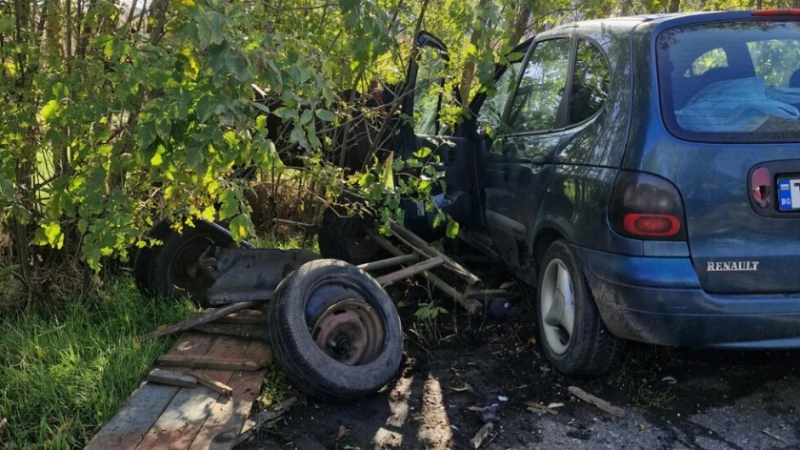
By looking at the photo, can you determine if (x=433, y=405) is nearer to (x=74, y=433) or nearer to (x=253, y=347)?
(x=253, y=347)

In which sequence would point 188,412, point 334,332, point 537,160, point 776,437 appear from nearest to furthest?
point 776,437 → point 188,412 → point 334,332 → point 537,160

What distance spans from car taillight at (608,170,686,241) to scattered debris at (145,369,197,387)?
84.2 inches

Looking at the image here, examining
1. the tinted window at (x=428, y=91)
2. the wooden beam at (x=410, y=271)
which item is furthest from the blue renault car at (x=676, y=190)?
the wooden beam at (x=410, y=271)

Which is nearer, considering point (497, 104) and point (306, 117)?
point (306, 117)

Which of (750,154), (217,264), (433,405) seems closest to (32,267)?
(217,264)

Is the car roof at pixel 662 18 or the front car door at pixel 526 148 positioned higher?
the car roof at pixel 662 18

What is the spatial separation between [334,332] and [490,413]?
2.95 feet

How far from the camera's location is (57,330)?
3.96 m

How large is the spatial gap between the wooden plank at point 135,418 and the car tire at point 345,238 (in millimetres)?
2118

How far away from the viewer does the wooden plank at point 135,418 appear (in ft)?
9.24

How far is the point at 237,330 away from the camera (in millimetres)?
3980

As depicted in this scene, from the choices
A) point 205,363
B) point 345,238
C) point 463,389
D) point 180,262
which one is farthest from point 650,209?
point 180,262

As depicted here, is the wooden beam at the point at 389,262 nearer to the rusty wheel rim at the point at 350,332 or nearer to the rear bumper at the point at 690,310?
the rusty wheel rim at the point at 350,332

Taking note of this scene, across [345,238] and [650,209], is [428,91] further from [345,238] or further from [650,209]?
[650,209]
